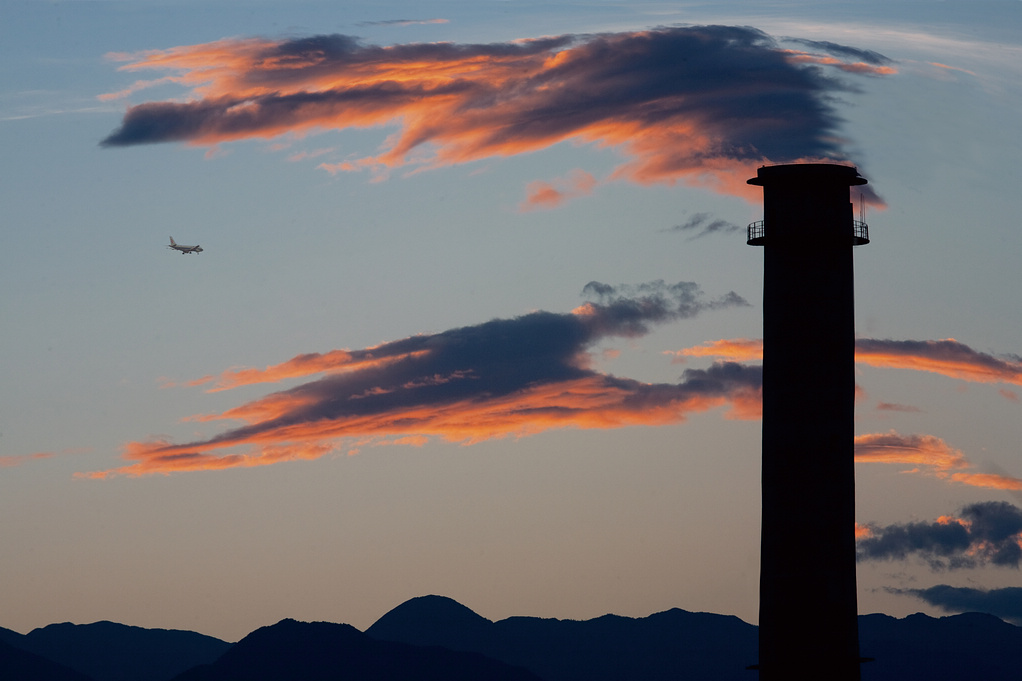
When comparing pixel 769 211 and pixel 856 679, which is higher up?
pixel 769 211

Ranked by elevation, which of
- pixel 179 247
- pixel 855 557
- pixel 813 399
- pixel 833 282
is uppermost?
pixel 179 247

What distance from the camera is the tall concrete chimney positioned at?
6969 cm

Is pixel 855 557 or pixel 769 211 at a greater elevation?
pixel 769 211

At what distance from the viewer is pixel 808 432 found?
2766 inches

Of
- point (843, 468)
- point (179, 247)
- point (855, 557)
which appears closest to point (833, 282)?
point (843, 468)

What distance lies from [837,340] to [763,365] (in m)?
3.93

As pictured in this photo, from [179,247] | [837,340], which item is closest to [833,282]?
[837,340]

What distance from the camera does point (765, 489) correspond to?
234 ft

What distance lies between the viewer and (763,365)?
237 feet

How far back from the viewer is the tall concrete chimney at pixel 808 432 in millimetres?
69688

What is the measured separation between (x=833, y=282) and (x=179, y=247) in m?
87.5

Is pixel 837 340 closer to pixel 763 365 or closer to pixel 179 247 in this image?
pixel 763 365

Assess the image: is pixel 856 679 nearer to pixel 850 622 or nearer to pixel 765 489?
pixel 850 622

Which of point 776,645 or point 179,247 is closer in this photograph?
point 776,645
